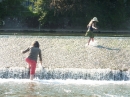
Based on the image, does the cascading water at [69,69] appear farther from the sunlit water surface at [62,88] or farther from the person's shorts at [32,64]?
the person's shorts at [32,64]

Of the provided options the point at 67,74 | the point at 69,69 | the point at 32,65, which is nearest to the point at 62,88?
the point at 32,65

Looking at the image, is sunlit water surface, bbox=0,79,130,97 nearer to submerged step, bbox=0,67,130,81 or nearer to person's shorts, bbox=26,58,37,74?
person's shorts, bbox=26,58,37,74

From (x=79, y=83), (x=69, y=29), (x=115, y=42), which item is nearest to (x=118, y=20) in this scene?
(x=69, y=29)

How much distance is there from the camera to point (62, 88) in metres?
14.9

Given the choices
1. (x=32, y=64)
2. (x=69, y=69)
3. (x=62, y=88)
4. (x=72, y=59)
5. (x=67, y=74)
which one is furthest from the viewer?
(x=72, y=59)

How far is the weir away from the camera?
17.8 m

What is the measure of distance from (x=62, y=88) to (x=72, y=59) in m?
5.08

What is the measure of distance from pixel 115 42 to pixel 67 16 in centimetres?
2719

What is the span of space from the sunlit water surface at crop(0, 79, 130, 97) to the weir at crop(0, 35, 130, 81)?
67cm

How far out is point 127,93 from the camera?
1423 cm

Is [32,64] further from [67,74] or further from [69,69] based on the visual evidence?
[69,69]

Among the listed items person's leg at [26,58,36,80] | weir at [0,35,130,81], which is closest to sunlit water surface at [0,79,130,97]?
person's leg at [26,58,36,80]

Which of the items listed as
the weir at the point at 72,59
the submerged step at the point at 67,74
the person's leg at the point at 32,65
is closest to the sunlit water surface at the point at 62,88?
the person's leg at the point at 32,65

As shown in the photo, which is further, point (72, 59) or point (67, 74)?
Result: point (72, 59)
